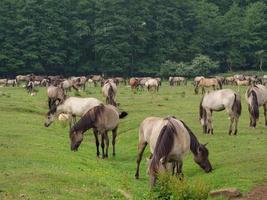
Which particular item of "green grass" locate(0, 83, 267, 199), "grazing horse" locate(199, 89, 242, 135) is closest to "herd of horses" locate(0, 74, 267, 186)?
"grazing horse" locate(199, 89, 242, 135)

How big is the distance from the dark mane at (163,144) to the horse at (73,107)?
484 inches

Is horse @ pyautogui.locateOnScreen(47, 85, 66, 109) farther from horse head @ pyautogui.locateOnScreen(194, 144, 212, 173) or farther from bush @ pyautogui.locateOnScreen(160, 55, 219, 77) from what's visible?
bush @ pyautogui.locateOnScreen(160, 55, 219, 77)

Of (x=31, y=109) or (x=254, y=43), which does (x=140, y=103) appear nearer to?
(x=31, y=109)

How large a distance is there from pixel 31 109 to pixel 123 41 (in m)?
61.5

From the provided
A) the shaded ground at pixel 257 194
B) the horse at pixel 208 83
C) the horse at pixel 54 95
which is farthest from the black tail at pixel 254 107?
the horse at pixel 208 83

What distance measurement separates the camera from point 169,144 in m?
16.2

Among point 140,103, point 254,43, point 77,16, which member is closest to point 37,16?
point 77,16

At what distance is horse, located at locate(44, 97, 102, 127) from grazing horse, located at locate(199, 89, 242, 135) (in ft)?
16.8

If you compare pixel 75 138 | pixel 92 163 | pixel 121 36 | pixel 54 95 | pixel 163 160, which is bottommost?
pixel 92 163

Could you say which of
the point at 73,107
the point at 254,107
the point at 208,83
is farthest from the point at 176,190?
the point at 208,83

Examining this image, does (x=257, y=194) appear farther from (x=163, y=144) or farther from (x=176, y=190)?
(x=176, y=190)

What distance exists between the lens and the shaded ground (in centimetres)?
1555

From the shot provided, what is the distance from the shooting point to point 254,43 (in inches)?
4141

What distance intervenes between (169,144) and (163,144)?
0.84 feet
